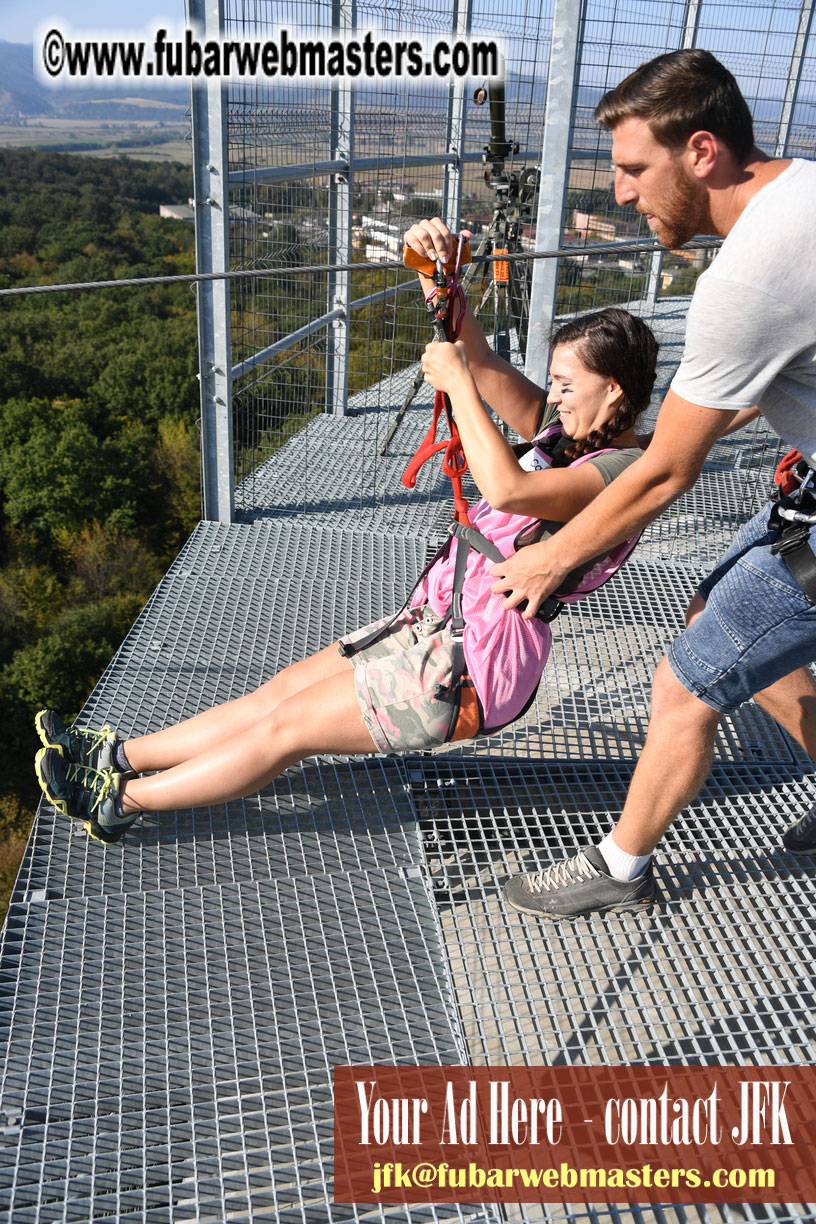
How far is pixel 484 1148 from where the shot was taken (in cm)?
139

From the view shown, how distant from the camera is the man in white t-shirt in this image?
3.96 ft

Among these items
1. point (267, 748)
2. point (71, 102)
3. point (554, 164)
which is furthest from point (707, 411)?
point (71, 102)

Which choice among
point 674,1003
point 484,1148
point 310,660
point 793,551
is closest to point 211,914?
point 310,660

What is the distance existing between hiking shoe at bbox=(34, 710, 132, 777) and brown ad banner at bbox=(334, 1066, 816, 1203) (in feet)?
2.76

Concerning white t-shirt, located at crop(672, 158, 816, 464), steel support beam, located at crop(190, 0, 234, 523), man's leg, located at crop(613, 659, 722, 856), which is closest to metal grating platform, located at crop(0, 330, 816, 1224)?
man's leg, located at crop(613, 659, 722, 856)

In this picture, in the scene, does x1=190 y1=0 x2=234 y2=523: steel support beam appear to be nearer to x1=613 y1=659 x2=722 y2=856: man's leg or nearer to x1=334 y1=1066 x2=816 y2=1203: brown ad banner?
x1=613 y1=659 x2=722 y2=856: man's leg

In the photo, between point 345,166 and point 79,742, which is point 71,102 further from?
point 79,742

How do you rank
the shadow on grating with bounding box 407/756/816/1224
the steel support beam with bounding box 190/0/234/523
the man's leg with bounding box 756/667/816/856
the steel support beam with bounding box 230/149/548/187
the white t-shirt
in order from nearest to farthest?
the white t-shirt < the shadow on grating with bounding box 407/756/816/1224 < the man's leg with bounding box 756/667/816/856 < the steel support beam with bounding box 190/0/234/523 < the steel support beam with bounding box 230/149/548/187

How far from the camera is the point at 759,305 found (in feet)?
3.94

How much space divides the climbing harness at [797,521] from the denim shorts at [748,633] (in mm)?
16

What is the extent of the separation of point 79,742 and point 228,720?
0.37 m

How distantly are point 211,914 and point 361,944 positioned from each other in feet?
1.01

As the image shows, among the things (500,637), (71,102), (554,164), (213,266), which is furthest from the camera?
(71,102)

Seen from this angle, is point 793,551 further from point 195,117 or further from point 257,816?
point 195,117
